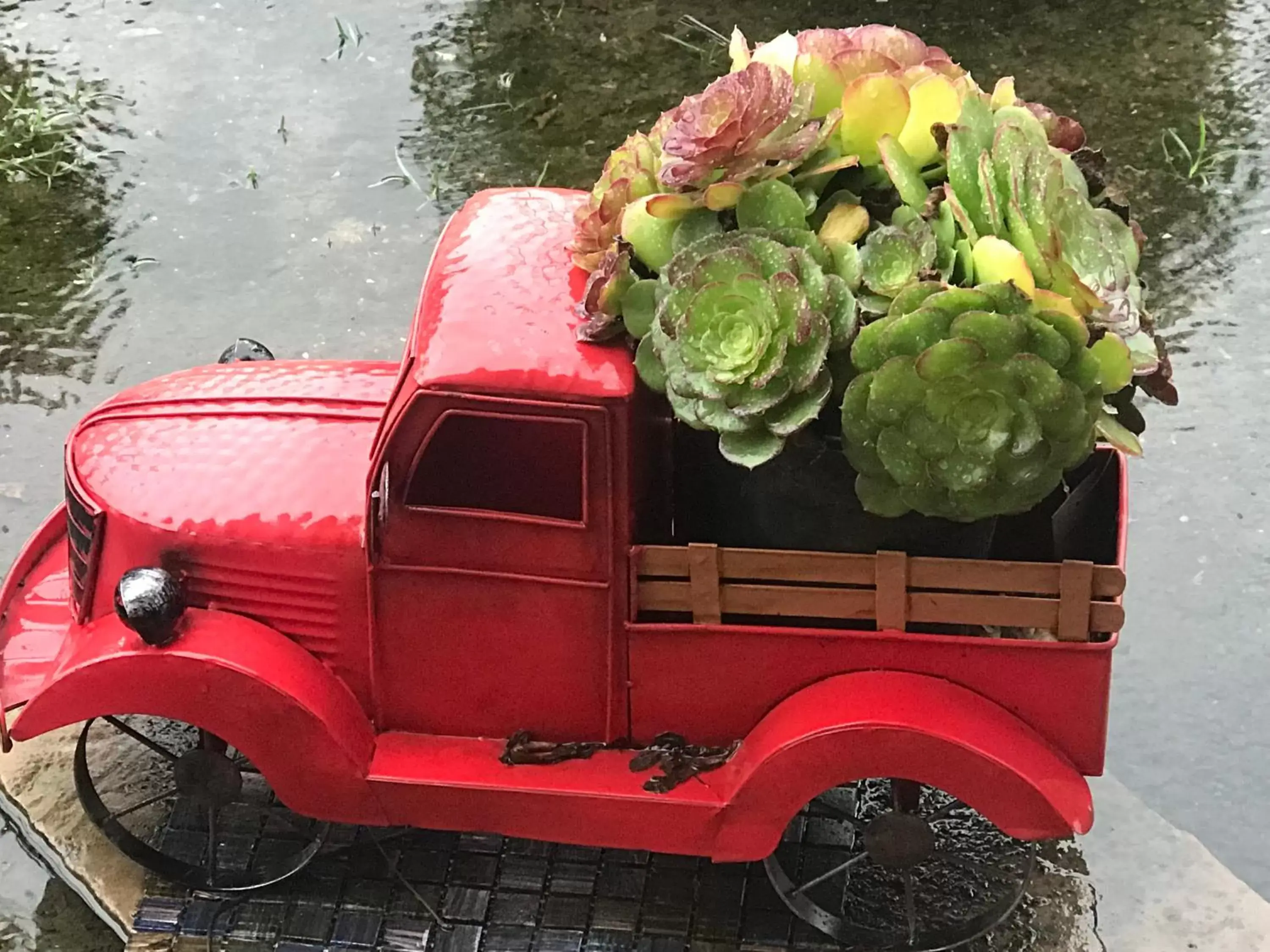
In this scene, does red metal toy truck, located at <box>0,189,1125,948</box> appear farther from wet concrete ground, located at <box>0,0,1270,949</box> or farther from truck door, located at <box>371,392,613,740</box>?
wet concrete ground, located at <box>0,0,1270,949</box>

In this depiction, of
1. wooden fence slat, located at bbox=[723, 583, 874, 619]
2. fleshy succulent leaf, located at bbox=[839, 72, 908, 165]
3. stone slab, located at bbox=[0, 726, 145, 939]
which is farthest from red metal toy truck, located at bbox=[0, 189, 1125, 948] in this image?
fleshy succulent leaf, located at bbox=[839, 72, 908, 165]

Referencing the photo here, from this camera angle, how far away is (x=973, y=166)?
1356 mm

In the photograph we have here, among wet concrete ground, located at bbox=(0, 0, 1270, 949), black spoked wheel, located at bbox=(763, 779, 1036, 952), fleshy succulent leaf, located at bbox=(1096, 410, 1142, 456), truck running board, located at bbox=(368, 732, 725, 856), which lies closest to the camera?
fleshy succulent leaf, located at bbox=(1096, 410, 1142, 456)

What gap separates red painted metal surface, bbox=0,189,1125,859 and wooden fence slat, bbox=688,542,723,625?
3 centimetres

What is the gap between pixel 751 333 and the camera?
1312 mm

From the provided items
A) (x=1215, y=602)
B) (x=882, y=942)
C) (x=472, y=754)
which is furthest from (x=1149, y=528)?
(x=472, y=754)

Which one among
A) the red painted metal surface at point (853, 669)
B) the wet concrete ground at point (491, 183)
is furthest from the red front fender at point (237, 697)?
the wet concrete ground at point (491, 183)

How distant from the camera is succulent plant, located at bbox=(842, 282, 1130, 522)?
127 cm

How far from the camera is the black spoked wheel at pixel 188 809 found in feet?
5.82

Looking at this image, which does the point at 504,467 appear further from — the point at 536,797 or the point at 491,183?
the point at 491,183

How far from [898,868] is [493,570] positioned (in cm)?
68

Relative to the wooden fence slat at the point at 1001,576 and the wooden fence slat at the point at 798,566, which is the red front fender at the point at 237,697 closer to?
the wooden fence slat at the point at 798,566

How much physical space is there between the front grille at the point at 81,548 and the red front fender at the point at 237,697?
0.06m

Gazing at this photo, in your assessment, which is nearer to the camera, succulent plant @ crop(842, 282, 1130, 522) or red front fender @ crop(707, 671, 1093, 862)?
succulent plant @ crop(842, 282, 1130, 522)
